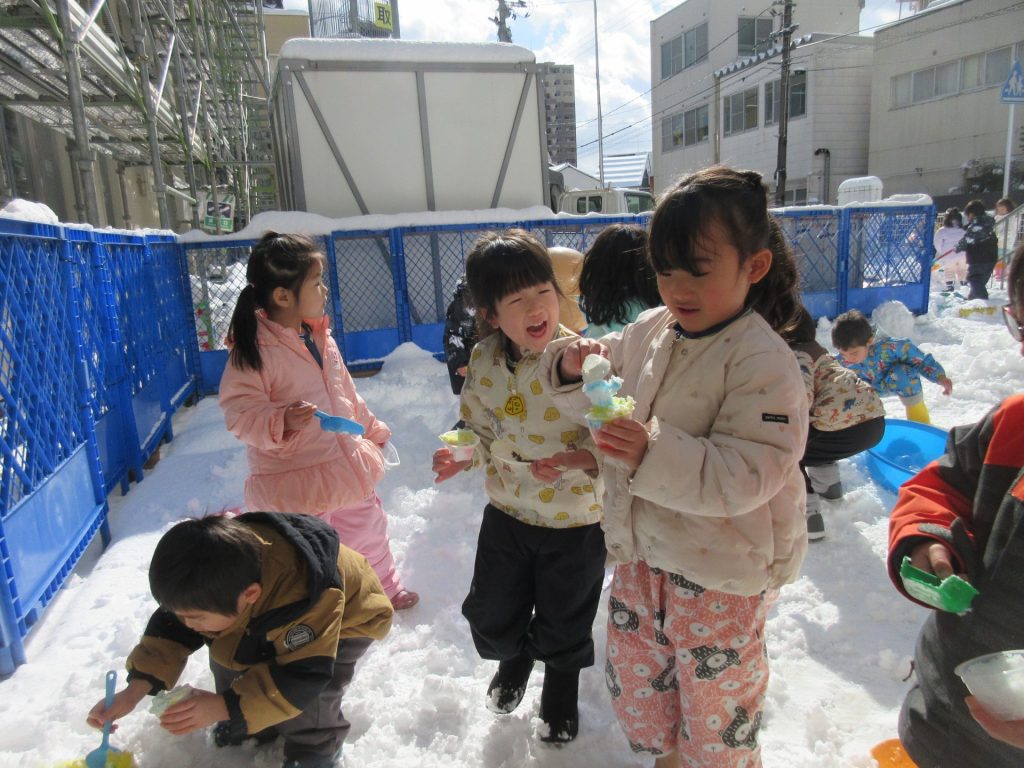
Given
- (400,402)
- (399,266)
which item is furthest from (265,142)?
(400,402)

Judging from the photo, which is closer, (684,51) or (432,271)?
(432,271)

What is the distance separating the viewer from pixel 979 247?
10.3 meters

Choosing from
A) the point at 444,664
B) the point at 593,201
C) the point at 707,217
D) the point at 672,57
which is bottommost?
the point at 444,664

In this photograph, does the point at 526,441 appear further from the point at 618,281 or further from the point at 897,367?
the point at 897,367

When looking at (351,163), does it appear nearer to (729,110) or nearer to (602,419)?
(602,419)

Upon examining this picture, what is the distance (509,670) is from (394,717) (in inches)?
16.8

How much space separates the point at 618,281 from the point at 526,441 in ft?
3.14

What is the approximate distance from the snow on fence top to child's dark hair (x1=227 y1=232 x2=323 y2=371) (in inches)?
260

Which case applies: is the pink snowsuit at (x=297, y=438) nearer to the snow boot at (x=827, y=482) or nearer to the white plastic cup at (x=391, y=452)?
the white plastic cup at (x=391, y=452)

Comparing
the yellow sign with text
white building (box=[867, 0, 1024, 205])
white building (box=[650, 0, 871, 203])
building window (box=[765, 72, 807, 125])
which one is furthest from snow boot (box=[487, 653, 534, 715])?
building window (box=[765, 72, 807, 125])

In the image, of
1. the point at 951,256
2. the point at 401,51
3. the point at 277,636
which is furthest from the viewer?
the point at 951,256

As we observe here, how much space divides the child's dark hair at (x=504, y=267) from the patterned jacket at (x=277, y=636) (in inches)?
33.1

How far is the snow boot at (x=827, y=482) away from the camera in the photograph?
364 cm

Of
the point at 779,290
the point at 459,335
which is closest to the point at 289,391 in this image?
the point at 459,335
